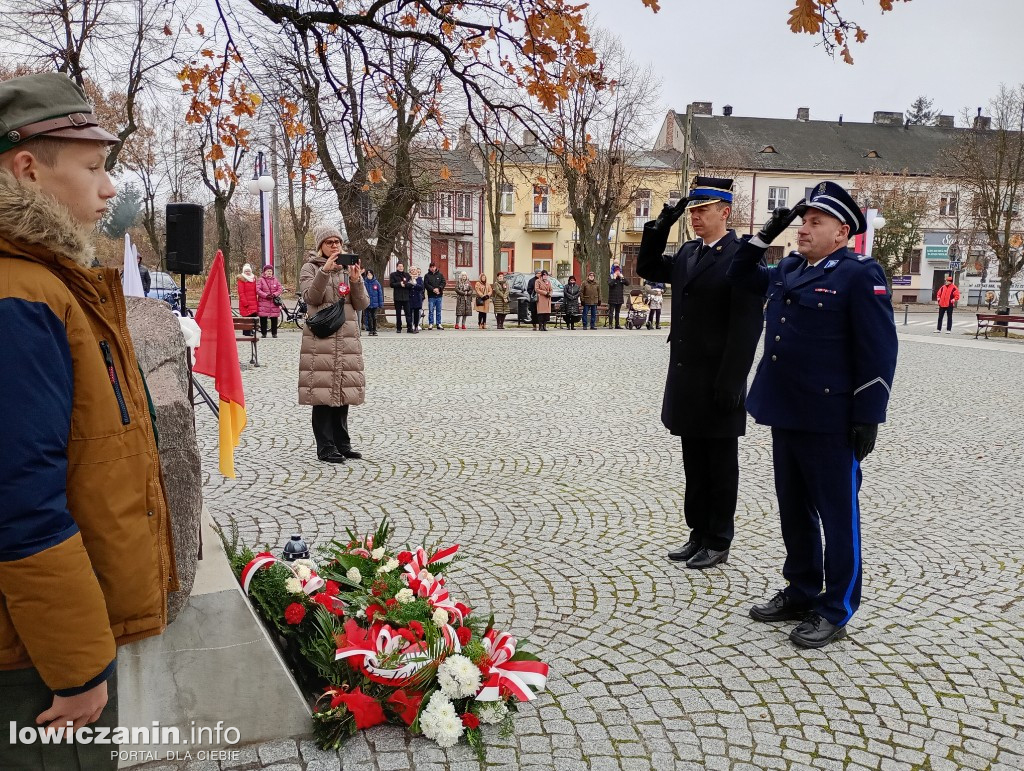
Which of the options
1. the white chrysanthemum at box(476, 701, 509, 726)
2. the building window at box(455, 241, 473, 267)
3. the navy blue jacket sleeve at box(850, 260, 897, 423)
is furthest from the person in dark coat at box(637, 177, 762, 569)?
the building window at box(455, 241, 473, 267)

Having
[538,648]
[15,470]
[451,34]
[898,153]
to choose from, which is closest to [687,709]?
[538,648]

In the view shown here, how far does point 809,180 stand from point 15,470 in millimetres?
58492

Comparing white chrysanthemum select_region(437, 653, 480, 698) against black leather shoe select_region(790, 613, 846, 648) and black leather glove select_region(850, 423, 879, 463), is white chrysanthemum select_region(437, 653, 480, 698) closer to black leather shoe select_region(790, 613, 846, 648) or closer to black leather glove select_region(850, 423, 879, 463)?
black leather shoe select_region(790, 613, 846, 648)

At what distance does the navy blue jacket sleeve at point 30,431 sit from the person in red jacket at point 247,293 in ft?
52.1

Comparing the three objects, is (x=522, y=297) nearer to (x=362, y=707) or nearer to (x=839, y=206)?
(x=839, y=206)

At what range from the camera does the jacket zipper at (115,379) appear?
5.43 ft

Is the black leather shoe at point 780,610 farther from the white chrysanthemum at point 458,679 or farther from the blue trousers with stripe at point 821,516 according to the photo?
the white chrysanthemum at point 458,679

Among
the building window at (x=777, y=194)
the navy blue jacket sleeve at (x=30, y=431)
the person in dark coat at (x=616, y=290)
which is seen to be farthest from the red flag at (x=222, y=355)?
the building window at (x=777, y=194)

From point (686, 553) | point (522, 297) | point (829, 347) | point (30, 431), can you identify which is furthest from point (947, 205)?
point (30, 431)

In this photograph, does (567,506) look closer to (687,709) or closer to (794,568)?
(794,568)

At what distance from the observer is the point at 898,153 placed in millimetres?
57406

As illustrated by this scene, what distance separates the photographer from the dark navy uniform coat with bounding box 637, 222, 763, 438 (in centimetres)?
415

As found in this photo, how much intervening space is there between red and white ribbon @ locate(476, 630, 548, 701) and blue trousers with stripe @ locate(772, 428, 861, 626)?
1525 millimetres

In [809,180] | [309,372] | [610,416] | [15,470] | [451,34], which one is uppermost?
[809,180]
